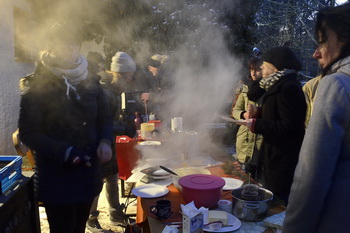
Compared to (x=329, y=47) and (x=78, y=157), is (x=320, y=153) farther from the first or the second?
(x=78, y=157)

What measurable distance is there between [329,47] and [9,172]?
2.15 meters

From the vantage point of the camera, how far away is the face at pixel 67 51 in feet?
6.55

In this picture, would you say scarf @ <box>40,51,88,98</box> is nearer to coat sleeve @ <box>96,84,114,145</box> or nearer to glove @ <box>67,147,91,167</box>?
coat sleeve @ <box>96,84,114,145</box>

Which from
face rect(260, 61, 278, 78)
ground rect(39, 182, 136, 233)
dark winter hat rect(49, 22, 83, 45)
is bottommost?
ground rect(39, 182, 136, 233)

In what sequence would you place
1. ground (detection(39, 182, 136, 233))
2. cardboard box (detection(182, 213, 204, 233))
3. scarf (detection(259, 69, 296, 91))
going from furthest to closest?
ground (detection(39, 182, 136, 233)), scarf (detection(259, 69, 296, 91)), cardboard box (detection(182, 213, 204, 233))

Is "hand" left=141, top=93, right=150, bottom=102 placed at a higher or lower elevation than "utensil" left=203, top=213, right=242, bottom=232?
higher

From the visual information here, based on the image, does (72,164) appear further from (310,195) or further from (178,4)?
(178,4)

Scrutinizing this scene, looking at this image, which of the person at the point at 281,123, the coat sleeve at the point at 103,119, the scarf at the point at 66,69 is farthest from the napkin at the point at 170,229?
the person at the point at 281,123

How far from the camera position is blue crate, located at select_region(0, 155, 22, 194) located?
6.53 feet

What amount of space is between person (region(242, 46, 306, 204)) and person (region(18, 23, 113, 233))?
1.48 meters

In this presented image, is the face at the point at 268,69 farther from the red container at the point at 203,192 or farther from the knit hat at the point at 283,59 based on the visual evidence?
the red container at the point at 203,192

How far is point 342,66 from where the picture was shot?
1.20m

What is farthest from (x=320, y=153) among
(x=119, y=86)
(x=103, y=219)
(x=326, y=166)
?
(x=103, y=219)

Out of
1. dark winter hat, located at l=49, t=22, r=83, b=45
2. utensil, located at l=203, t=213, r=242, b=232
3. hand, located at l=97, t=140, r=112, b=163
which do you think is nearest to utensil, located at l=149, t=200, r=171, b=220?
utensil, located at l=203, t=213, r=242, b=232
